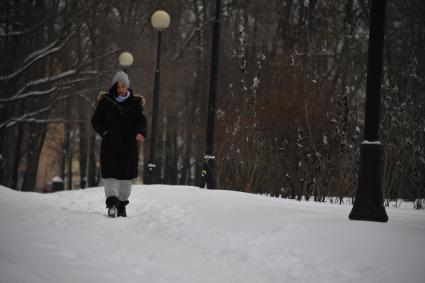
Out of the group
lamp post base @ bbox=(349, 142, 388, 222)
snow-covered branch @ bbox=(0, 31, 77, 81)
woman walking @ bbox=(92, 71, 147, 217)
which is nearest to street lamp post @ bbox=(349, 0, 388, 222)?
lamp post base @ bbox=(349, 142, 388, 222)

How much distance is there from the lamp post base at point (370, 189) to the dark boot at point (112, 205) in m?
3.48

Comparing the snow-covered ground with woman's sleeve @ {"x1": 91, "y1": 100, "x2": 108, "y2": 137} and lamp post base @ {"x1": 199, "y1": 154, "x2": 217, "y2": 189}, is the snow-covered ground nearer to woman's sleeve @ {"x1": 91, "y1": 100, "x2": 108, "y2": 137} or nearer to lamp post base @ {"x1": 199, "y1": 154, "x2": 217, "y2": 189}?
woman's sleeve @ {"x1": 91, "y1": 100, "x2": 108, "y2": 137}

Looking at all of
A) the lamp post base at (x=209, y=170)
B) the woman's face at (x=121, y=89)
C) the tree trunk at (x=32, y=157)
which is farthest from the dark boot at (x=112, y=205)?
the tree trunk at (x=32, y=157)

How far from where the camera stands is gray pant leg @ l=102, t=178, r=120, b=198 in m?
8.93

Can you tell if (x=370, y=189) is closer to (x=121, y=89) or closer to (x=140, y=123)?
(x=140, y=123)

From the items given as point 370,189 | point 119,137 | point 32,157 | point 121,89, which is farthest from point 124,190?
point 32,157

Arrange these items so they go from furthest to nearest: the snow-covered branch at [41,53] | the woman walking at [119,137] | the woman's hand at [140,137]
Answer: the snow-covered branch at [41,53]
the woman walking at [119,137]
the woman's hand at [140,137]

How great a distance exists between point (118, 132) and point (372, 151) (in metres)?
3.85

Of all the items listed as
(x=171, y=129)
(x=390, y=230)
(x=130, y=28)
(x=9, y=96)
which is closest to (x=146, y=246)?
(x=390, y=230)

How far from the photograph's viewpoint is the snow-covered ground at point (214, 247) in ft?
16.2

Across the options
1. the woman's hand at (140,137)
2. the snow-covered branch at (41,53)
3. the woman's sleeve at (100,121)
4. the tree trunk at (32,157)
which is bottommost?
the tree trunk at (32,157)

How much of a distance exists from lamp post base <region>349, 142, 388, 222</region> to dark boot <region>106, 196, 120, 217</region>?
3.48 metres

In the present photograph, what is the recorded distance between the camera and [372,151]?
671 cm

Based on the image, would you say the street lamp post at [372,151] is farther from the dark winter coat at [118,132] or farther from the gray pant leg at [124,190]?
the gray pant leg at [124,190]
